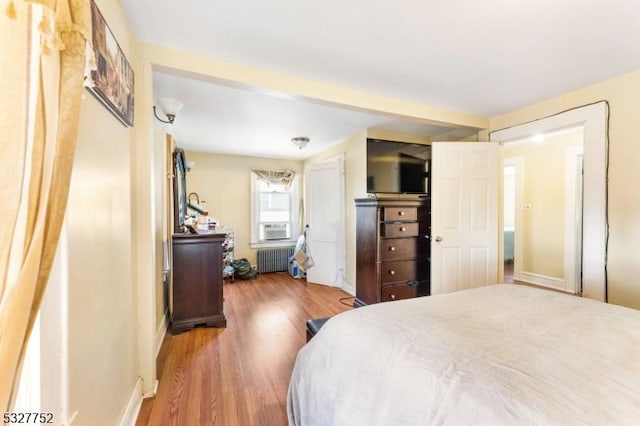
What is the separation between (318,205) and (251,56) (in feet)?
9.25

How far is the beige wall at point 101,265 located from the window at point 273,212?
3595mm

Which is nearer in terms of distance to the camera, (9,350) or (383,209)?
(9,350)

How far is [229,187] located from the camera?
4.96 m

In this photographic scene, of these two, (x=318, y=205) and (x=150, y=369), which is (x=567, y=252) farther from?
(x=150, y=369)

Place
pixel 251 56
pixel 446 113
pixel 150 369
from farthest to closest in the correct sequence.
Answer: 1. pixel 446 113
2. pixel 251 56
3. pixel 150 369

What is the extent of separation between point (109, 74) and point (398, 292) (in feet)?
10.1

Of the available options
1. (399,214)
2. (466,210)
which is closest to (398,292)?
(399,214)

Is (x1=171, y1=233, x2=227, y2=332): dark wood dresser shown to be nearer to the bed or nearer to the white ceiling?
the white ceiling

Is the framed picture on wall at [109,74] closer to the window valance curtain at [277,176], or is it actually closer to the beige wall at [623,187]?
the beige wall at [623,187]

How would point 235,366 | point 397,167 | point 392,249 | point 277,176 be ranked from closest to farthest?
1. point 235,366
2. point 392,249
3. point 397,167
4. point 277,176

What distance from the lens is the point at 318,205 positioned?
4.45 m

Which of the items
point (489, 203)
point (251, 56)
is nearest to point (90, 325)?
point (251, 56)

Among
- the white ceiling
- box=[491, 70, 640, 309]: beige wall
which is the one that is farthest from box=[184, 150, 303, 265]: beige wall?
box=[491, 70, 640, 309]: beige wall

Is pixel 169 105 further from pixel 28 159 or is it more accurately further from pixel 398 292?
pixel 398 292
